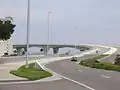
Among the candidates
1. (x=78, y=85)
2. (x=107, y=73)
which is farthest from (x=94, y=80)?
(x=107, y=73)

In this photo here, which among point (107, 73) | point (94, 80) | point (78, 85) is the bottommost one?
point (107, 73)

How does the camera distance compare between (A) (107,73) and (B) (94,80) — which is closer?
(B) (94,80)

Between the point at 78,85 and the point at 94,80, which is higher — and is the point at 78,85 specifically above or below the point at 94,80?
above

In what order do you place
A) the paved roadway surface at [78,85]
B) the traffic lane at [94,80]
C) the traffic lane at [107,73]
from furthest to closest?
the traffic lane at [107,73] < the traffic lane at [94,80] < the paved roadway surface at [78,85]

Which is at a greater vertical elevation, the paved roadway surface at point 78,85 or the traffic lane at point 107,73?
the paved roadway surface at point 78,85

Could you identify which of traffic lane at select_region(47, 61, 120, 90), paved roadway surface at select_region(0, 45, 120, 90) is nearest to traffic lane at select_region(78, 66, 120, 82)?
paved roadway surface at select_region(0, 45, 120, 90)

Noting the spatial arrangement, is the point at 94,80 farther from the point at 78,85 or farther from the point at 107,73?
the point at 107,73

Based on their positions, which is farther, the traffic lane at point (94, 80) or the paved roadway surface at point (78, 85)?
the traffic lane at point (94, 80)

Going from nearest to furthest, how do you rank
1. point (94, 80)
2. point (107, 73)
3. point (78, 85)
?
1. point (78, 85)
2. point (94, 80)
3. point (107, 73)

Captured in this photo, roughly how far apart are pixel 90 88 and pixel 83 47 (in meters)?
164

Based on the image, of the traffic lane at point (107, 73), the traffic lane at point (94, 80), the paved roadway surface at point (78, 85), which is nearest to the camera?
the paved roadway surface at point (78, 85)

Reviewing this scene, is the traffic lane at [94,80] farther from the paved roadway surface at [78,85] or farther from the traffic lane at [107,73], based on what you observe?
the traffic lane at [107,73]

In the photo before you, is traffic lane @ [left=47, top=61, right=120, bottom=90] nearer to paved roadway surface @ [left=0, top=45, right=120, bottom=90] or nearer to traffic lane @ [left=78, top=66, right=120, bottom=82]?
paved roadway surface @ [left=0, top=45, right=120, bottom=90]

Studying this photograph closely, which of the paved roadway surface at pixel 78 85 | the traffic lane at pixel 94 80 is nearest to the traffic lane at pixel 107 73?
the paved roadway surface at pixel 78 85
